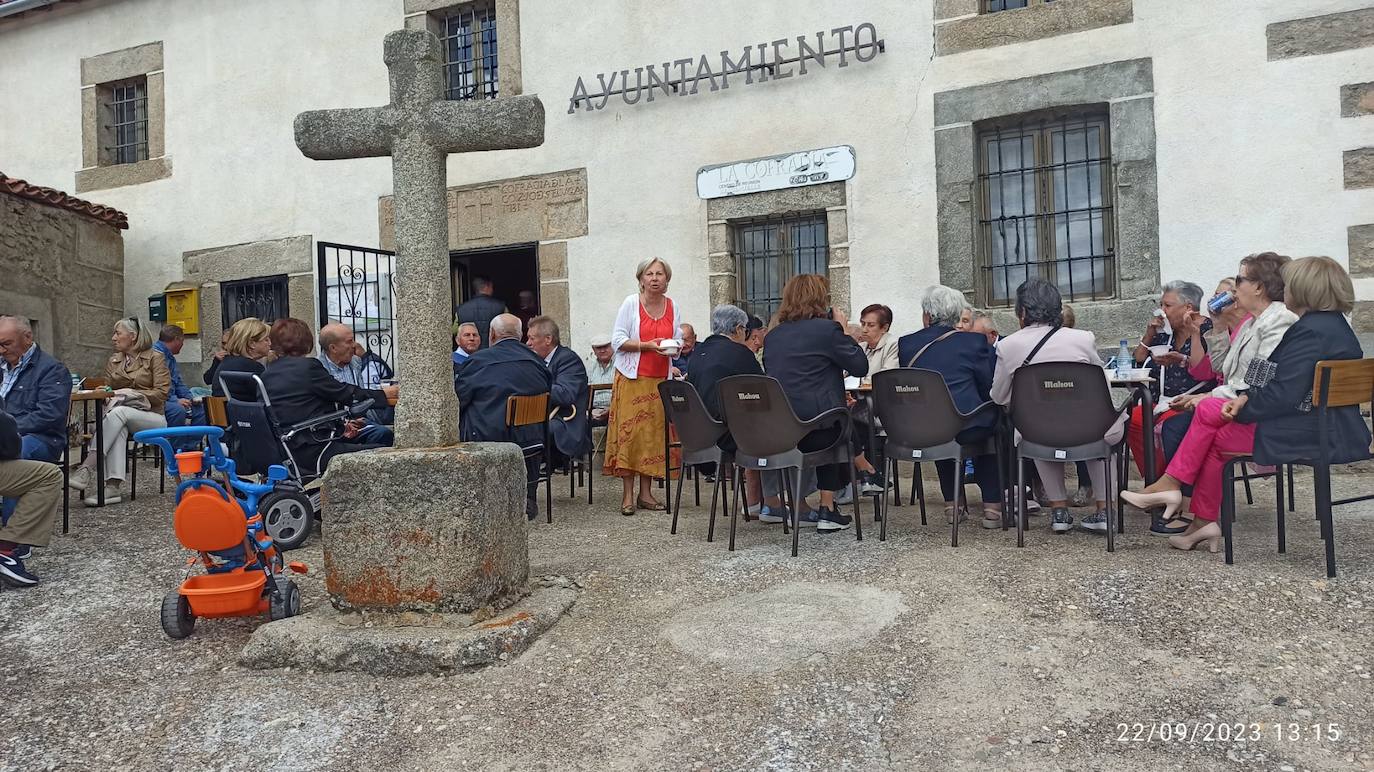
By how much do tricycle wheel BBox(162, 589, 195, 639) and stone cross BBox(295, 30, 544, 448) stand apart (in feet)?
3.21

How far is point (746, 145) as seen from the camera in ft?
25.3

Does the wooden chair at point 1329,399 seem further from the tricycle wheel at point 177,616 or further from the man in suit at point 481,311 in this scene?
the man in suit at point 481,311

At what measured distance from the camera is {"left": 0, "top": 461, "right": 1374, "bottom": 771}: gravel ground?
2564 millimetres

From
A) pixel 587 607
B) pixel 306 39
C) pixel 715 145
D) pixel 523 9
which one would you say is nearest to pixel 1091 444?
pixel 587 607

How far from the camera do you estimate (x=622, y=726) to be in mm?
2754

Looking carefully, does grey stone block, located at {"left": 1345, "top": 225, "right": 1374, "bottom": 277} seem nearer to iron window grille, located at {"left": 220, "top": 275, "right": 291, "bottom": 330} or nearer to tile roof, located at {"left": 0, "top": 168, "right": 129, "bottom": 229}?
iron window grille, located at {"left": 220, "top": 275, "right": 291, "bottom": 330}

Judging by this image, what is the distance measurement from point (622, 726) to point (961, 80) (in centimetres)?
569

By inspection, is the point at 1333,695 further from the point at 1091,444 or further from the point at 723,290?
the point at 723,290

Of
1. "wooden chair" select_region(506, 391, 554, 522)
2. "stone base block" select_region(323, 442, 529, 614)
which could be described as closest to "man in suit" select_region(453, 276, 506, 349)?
"wooden chair" select_region(506, 391, 554, 522)

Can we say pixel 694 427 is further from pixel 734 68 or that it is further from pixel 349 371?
pixel 734 68

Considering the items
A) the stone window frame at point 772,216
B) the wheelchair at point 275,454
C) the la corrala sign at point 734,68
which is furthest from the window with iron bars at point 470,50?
the wheelchair at point 275,454

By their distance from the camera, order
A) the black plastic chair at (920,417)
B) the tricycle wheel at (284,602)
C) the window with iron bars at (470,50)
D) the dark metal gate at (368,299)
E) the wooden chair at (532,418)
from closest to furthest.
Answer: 1. the tricycle wheel at (284,602)
2. the black plastic chair at (920,417)
3. the wooden chair at (532,418)
4. the dark metal gate at (368,299)
5. the window with iron bars at (470,50)

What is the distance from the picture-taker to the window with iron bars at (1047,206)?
6898mm

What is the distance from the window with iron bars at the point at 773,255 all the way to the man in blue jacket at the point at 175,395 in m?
4.06
